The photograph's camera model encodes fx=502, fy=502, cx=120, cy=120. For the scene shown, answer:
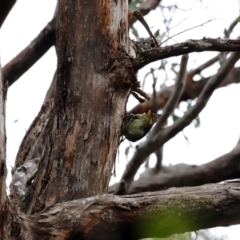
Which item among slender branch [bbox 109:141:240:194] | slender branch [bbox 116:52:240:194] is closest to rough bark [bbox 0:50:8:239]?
slender branch [bbox 116:52:240:194]

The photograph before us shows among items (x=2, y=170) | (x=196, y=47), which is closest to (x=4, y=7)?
(x=196, y=47)

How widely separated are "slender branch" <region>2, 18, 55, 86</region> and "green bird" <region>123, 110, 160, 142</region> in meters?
1.01

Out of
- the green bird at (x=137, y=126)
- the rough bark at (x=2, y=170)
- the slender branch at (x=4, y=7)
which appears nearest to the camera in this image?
the rough bark at (x=2, y=170)

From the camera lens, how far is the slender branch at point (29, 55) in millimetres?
2199

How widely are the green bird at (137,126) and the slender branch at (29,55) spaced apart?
1.01m

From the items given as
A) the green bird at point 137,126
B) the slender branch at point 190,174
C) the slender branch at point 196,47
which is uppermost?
the slender branch at point 190,174

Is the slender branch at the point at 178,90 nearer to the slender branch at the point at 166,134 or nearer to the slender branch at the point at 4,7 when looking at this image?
the slender branch at the point at 166,134

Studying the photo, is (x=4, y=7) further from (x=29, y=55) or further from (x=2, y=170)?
(x=2, y=170)

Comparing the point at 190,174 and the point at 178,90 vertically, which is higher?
the point at 178,90

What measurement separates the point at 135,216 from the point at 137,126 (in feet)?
1.21

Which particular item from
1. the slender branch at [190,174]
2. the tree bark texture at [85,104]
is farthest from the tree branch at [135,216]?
the slender branch at [190,174]

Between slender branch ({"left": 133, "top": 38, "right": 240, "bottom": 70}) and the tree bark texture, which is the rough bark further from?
slender branch ({"left": 133, "top": 38, "right": 240, "bottom": 70})

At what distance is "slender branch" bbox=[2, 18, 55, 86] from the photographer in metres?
2.20

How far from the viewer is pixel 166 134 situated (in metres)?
2.71
